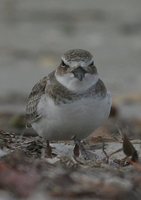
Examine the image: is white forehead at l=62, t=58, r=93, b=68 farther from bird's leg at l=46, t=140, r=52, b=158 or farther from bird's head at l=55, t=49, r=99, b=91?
bird's leg at l=46, t=140, r=52, b=158

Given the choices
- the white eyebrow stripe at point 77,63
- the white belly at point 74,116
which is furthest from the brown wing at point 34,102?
the white eyebrow stripe at point 77,63

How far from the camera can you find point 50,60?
553 inches

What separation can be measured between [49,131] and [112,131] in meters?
3.24

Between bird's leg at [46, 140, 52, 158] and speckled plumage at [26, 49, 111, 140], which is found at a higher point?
speckled plumage at [26, 49, 111, 140]

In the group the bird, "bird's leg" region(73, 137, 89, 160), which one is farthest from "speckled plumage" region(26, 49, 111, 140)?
"bird's leg" region(73, 137, 89, 160)

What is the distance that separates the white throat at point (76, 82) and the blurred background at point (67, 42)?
3870 millimetres

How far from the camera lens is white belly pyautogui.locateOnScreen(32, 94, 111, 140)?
6.91 m

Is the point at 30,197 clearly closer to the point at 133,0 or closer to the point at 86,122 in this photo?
the point at 86,122

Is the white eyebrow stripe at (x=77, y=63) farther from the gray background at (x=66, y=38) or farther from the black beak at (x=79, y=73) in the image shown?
the gray background at (x=66, y=38)

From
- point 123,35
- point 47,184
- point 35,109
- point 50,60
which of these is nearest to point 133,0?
point 123,35

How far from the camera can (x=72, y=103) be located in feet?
22.8

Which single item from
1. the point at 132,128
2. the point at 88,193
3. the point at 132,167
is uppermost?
the point at 88,193

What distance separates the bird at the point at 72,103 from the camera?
22.7ft

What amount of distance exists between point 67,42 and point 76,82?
7998 mm
